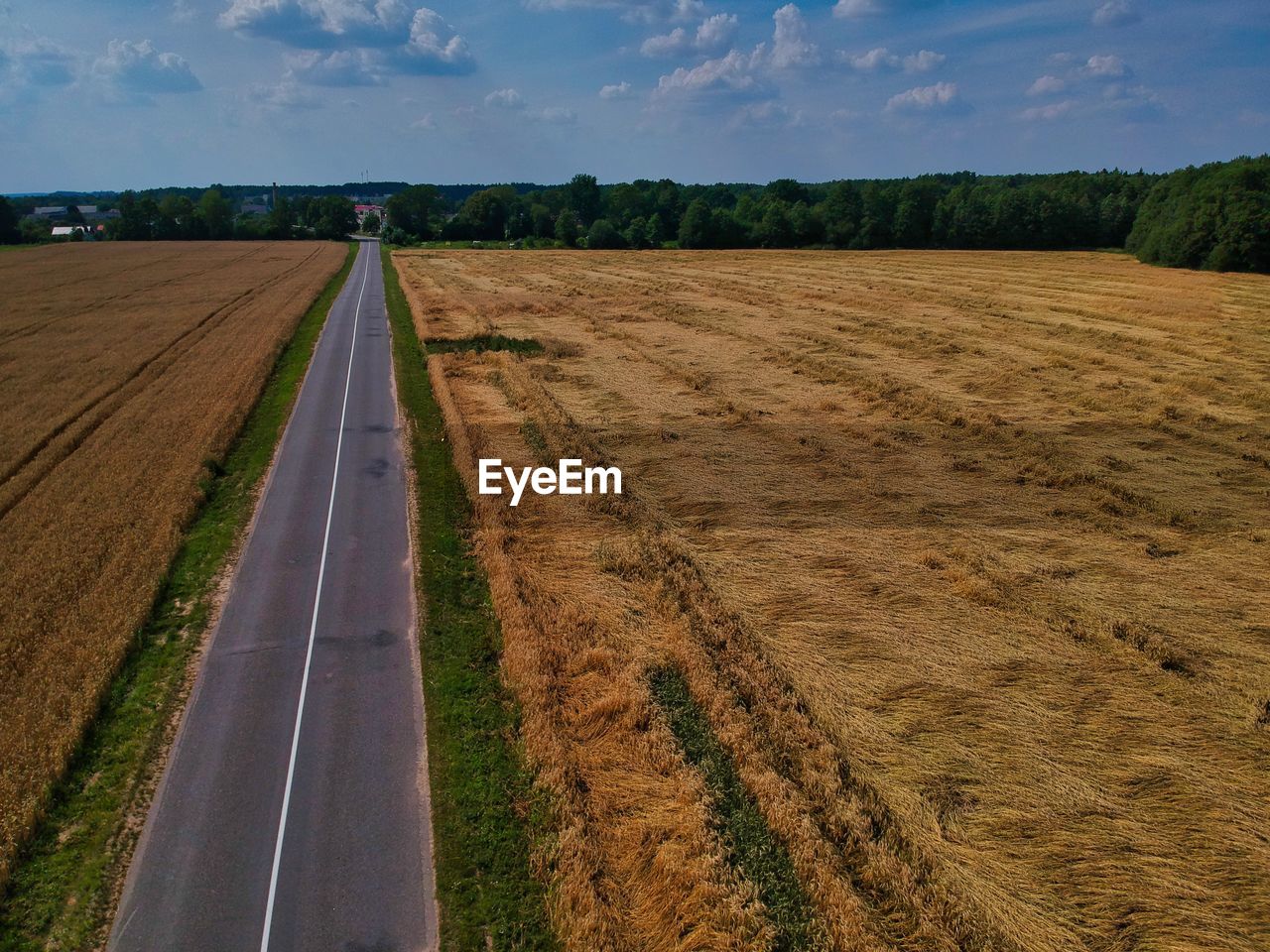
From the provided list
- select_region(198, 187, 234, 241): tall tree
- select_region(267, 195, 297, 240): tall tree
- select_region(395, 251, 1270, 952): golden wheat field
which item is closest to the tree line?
select_region(267, 195, 297, 240): tall tree

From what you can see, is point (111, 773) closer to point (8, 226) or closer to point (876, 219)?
point (876, 219)

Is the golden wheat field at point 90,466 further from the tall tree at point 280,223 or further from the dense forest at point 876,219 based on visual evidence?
the tall tree at point 280,223

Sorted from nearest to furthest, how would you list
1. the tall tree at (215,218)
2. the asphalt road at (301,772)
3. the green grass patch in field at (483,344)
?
the asphalt road at (301,772) < the green grass patch in field at (483,344) < the tall tree at (215,218)

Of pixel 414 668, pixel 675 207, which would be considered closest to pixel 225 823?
pixel 414 668

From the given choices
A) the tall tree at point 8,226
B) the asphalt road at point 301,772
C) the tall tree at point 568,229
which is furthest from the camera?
the tall tree at point 568,229

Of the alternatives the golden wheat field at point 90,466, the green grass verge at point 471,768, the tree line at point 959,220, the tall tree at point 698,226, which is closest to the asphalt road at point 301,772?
the green grass verge at point 471,768

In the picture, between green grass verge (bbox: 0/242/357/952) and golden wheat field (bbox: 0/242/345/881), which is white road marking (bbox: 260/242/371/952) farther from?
golden wheat field (bbox: 0/242/345/881)
